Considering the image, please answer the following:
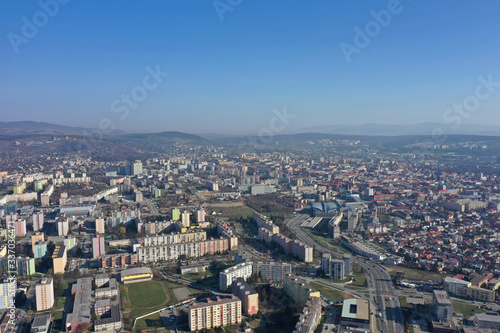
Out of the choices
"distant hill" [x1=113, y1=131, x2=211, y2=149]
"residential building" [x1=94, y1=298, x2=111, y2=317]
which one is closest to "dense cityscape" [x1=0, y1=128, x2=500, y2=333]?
"residential building" [x1=94, y1=298, x2=111, y2=317]

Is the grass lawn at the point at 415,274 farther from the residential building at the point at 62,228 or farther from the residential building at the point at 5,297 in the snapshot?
the residential building at the point at 62,228

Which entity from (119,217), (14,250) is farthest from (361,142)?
(14,250)

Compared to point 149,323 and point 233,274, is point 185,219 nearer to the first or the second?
point 233,274

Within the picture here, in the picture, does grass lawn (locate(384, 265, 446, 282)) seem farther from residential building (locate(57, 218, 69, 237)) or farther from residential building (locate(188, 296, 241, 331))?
residential building (locate(57, 218, 69, 237))

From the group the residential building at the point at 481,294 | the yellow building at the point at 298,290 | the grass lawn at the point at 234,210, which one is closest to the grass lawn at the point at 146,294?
the yellow building at the point at 298,290

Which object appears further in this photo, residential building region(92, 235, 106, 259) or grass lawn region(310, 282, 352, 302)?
Answer: residential building region(92, 235, 106, 259)

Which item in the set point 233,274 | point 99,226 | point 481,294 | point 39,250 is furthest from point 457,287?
point 99,226

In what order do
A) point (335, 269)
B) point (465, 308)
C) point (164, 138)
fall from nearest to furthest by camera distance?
point (465, 308) < point (335, 269) < point (164, 138)
